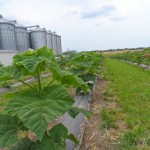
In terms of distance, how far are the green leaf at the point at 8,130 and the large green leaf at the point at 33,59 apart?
0.46 meters

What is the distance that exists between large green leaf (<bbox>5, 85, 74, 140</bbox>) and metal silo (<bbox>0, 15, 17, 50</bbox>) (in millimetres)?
24344

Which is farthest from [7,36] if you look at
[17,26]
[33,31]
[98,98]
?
[98,98]

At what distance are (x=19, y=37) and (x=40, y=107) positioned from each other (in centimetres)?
2751

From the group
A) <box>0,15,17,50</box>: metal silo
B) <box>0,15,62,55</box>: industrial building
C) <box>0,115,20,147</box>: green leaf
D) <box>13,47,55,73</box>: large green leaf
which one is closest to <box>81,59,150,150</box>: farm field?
<box>0,115,20,147</box>: green leaf

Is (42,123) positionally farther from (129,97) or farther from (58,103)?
(129,97)

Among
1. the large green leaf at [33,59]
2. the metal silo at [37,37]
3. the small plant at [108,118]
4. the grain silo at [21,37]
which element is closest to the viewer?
the large green leaf at [33,59]

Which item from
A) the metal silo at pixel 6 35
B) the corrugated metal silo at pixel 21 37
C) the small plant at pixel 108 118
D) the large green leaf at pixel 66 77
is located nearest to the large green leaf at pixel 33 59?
the large green leaf at pixel 66 77

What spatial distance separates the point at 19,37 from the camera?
93.3ft

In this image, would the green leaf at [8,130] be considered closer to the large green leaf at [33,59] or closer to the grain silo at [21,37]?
the large green leaf at [33,59]

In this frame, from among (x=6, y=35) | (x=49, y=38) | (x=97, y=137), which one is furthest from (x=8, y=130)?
(x=49, y=38)

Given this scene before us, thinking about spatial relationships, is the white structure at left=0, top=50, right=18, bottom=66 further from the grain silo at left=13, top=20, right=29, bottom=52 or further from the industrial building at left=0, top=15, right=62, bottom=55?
the grain silo at left=13, top=20, right=29, bottom=52

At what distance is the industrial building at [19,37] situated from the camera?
2547 centimetres

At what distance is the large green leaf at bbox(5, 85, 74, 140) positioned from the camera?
1.71 meters

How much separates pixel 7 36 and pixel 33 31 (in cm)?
700
